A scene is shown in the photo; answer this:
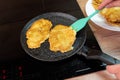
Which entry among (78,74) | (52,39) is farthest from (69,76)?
(52,39)

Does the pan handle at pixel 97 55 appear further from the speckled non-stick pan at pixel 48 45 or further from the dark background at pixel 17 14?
the dark background at pixel 17 14

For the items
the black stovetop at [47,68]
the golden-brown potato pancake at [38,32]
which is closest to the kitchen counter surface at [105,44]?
the black stovetop at [47,68]

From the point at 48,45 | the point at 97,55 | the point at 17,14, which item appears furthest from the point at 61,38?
the point at 17,14

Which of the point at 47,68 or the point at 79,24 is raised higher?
the point at 79,24

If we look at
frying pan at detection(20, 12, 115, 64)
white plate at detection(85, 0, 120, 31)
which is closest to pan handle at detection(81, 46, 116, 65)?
frying pan at detection(20, 12, 115, 64)

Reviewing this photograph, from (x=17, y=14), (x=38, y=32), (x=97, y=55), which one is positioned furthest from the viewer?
(x=17, y=14)

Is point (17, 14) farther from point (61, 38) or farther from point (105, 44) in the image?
point (105, 44)

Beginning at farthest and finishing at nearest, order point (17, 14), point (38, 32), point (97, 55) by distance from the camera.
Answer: point (17, 14) < point (38, 32) < point (97, 55)

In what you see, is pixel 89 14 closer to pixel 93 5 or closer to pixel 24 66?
pixel 93 5
